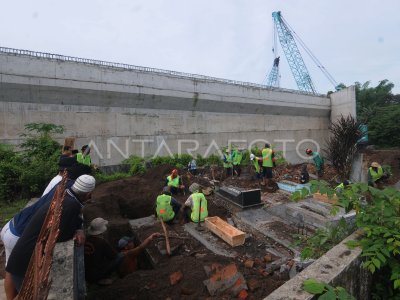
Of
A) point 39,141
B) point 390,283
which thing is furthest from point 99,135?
point 390,283

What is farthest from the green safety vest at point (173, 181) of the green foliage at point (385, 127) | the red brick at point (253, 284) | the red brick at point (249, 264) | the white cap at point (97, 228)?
the green foliage at point (385, 127)

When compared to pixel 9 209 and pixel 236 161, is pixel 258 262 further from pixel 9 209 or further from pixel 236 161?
pixel 236 161

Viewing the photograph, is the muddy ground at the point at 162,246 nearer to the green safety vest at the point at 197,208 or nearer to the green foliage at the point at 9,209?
the green safety vest at the point at 197,208

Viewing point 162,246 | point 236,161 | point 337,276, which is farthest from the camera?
point 236,161

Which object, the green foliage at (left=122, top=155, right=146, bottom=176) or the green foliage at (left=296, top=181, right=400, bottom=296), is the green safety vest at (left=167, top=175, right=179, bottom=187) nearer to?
the green foliage at (left=122, top=155, right=146, bottom=176)

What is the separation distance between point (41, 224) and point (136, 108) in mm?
10931

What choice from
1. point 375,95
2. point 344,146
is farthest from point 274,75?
point 344,146

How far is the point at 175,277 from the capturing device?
141 inches

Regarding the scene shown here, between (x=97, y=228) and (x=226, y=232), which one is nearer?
(x=97, y=228)

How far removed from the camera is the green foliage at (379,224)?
2143mm

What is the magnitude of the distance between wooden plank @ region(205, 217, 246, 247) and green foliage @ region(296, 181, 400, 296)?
9.34ft

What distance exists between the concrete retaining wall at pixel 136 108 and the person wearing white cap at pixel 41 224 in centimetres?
890

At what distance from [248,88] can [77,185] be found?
49.2 ft

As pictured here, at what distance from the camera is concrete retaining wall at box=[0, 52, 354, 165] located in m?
10.1
